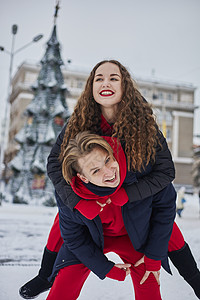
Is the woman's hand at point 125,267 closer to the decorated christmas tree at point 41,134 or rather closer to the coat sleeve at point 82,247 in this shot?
the coat sleeve at point 82,247

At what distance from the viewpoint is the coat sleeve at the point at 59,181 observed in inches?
46.3

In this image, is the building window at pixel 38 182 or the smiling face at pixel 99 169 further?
the building window at pixel 38 182

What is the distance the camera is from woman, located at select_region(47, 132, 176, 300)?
113 cm

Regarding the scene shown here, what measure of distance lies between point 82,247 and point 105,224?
168 mm

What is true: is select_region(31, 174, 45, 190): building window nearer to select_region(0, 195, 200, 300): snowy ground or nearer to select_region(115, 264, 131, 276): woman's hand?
select_region(0, 195, 200, 300): snowy ground

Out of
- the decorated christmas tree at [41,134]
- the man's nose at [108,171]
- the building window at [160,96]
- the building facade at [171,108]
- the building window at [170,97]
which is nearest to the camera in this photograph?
the man's nose at [108,171]

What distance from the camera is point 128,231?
1.24 m

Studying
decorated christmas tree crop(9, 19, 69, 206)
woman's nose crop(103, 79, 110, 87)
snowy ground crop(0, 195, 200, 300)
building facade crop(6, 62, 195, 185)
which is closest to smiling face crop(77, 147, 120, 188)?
woman's nose crop(103, 79, 110, 87)

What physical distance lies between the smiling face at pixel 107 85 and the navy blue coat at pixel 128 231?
50 centimetres

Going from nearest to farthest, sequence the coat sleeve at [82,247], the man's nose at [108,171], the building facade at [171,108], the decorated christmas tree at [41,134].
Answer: the man's nose at [108,171], the coat sleeve at [82,247], the decorated christmas tree at [41,134], the building facade at [171,108]

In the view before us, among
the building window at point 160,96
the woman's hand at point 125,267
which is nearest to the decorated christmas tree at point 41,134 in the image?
the woman's hand at point 125,267

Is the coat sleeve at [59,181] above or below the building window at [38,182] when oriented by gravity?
above

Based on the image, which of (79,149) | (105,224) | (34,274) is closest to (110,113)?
(79,149)

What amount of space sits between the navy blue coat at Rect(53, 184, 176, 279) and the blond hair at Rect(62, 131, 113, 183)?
18 centimetres
